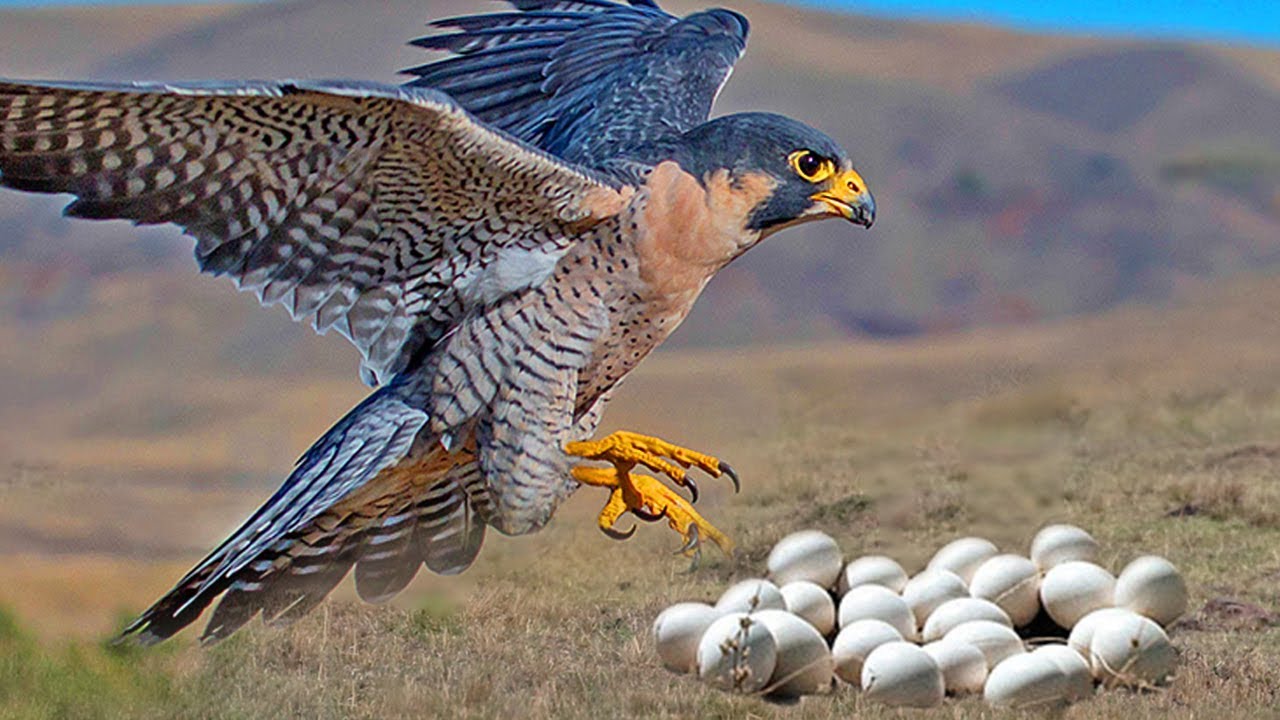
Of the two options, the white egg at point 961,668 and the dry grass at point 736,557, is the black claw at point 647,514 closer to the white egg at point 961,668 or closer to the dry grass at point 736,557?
the dry grass at point 736,557

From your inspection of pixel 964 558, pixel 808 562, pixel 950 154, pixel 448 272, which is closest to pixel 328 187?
pixel 448 272

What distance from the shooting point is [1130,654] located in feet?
16.4

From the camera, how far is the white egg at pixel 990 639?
16.5 feet

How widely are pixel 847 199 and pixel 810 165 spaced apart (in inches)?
6.0

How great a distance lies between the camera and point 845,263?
47312 mm

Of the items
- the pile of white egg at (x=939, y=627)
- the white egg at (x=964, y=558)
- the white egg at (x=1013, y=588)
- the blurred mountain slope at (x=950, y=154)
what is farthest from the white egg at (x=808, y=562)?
the blurred mountain slope at (x=950, y=154)

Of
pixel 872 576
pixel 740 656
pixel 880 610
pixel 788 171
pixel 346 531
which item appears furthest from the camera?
pixel 872 576

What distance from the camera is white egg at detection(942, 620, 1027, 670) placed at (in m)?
5.03

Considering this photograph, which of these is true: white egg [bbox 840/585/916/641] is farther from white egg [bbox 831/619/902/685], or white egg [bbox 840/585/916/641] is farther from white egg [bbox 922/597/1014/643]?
white egg [bbox 831/619/902/685]

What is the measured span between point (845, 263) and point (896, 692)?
4298cm

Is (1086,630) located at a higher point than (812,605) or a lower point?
higher

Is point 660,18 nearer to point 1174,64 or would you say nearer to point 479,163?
point 479,163

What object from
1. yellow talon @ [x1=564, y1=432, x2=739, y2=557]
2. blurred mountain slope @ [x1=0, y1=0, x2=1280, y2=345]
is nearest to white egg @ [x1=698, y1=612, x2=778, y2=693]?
yellow talon @ [x1=564, y1=432, x2=739, y2=557]

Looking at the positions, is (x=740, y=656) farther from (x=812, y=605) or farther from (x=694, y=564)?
(x=694, y=564)
